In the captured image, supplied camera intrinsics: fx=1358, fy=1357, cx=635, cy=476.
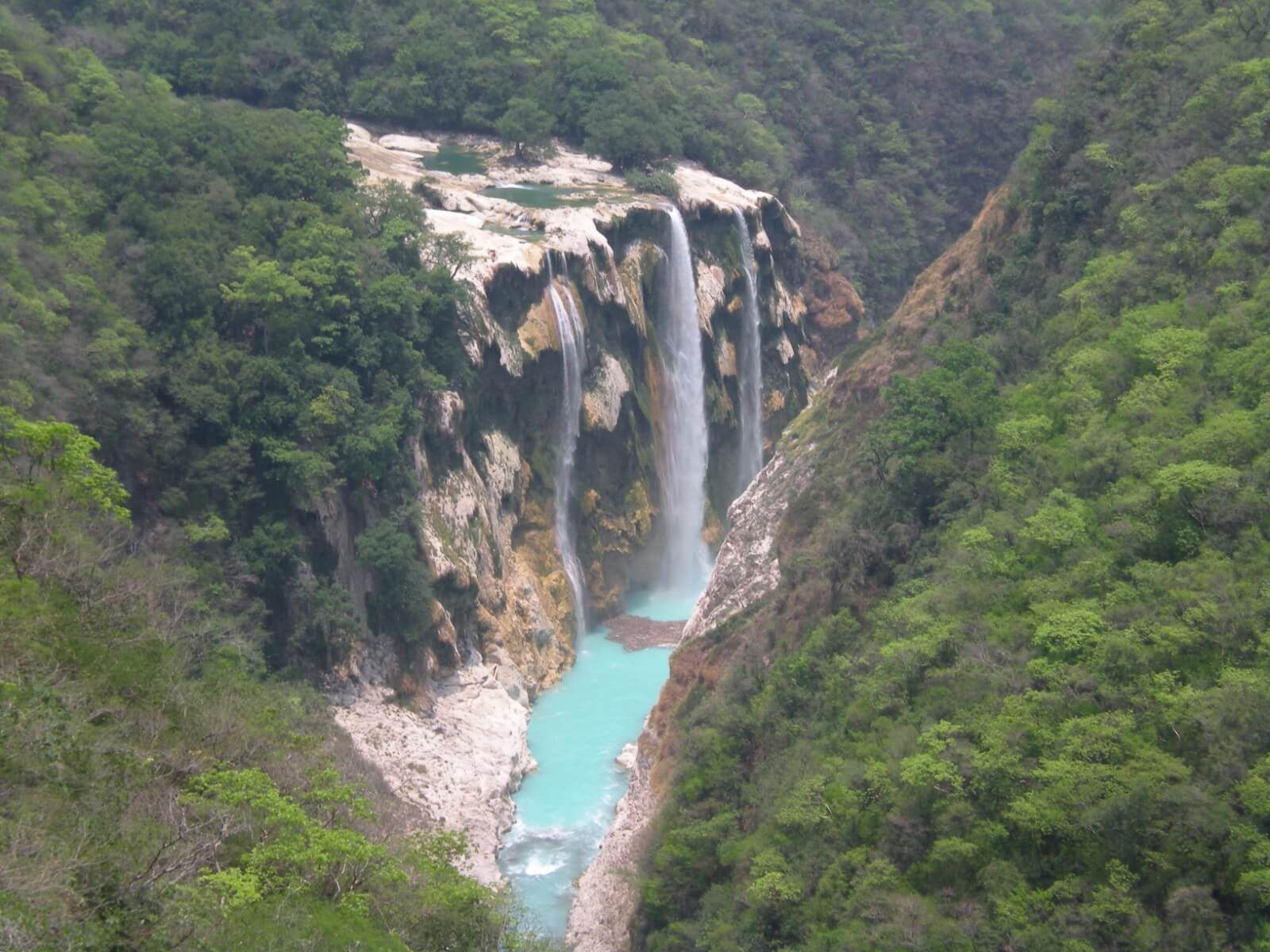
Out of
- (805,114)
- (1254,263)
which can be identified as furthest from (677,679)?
(805,114)

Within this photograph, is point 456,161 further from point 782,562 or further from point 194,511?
point 782,562

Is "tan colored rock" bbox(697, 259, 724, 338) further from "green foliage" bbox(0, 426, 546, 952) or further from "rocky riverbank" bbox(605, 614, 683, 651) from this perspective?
"green foliage" bbox(0, 426, 546, 952)

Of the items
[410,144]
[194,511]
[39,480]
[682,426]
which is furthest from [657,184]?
[39,480]

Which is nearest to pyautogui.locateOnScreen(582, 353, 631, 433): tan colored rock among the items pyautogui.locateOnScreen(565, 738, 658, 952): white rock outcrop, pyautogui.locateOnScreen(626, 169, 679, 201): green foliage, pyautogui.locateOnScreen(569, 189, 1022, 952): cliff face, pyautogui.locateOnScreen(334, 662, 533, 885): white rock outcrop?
pyautogui.locateOnScreen(569, 189, 1022, 952): cliff face

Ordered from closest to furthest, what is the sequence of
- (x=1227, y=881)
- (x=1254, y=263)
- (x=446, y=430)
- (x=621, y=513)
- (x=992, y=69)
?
(x=1227, y=881) → (x=1254, y=263) → (x=446, y=430) → (x=621, y=513) → (x=992, y=69)

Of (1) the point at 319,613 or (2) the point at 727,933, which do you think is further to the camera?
(1) the point at 319,613

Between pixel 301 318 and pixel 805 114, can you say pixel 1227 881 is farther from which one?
pixel 805 114
